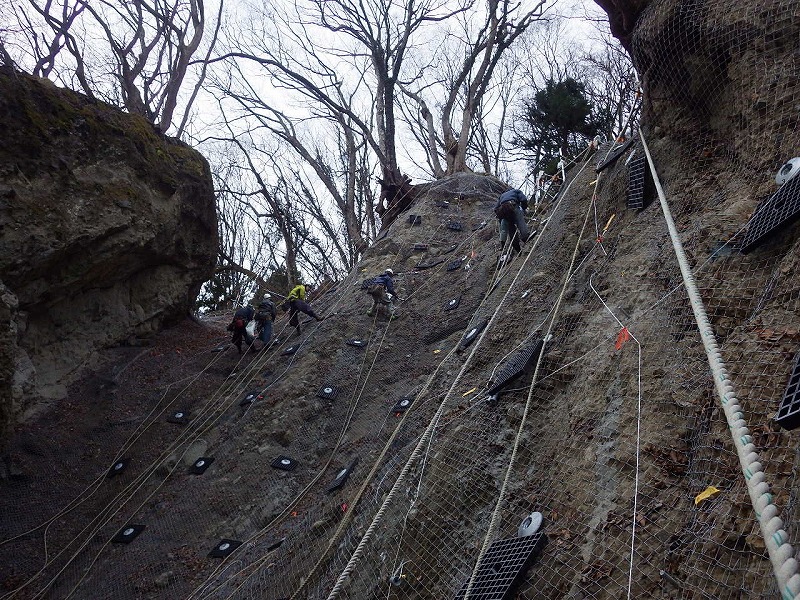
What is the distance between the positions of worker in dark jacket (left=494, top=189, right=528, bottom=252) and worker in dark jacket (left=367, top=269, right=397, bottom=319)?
2347mm

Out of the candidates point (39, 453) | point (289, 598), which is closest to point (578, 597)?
point (289, 598)

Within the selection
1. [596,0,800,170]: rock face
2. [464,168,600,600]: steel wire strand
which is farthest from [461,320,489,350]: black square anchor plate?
[596,0,800,170]: rock face

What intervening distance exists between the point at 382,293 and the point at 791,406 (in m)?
7.64

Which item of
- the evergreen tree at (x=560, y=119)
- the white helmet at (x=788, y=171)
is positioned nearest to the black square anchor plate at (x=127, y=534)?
the white helmet at (x=788, y=171)

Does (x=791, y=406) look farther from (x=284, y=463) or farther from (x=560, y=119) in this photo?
(x=560, y=119)

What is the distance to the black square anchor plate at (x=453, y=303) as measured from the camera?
354 inches

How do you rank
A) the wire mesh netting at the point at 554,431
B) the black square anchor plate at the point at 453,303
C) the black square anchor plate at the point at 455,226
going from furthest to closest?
the black square anchor plate at the point at 455,226, the black square anchor plate at the point at 453,303, the wire mesh netting at the point at 554,431

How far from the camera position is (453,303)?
9.07 m

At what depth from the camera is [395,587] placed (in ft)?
11.1

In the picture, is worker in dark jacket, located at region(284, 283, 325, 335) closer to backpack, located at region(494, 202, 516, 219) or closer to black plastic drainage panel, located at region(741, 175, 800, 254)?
backpack, located at region(494, 202, 516, 219)

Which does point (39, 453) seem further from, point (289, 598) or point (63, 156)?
point (289, 598)

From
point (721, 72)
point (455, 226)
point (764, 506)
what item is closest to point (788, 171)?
point (721, 72)

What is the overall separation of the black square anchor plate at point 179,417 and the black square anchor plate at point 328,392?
2.20m

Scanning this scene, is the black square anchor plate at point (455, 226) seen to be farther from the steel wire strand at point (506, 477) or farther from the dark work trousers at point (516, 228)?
the steel wire strand at point (506, 477)
